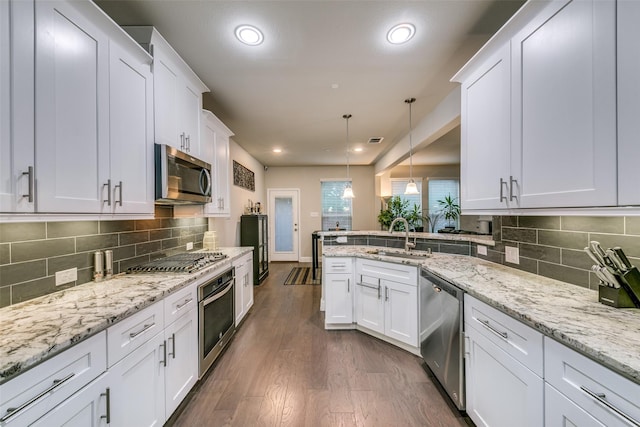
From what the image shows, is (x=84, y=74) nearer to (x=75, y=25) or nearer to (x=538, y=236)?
(x=75, y=25)

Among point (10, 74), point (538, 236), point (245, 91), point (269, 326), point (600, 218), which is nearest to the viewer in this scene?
point (10, 74)

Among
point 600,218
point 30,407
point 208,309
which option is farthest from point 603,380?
point 208,309

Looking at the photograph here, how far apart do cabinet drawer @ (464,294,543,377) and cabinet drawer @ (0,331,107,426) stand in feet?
6.12

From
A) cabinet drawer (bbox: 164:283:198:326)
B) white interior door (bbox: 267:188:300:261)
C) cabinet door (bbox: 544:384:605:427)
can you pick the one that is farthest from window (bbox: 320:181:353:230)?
cabinet door (bbox: 544:384:605:427)

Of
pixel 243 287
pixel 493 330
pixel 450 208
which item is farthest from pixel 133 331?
pixel 450 208

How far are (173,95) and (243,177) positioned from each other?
292 cm

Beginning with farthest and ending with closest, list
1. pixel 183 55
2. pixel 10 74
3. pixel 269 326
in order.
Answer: pixel 269 326 < pixel 183 55 < pixel 10 74

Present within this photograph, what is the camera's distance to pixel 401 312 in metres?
2.30

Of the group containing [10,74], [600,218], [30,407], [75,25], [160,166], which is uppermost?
[75,25]

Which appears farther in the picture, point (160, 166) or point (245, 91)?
point (245, 91)

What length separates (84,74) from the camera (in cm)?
124

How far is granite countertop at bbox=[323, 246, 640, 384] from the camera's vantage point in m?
0.78

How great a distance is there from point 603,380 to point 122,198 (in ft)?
7.56

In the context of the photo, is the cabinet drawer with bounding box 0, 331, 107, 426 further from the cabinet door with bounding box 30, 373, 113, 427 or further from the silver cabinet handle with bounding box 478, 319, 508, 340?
the silver cabinet handle with bounding box 478, 319, 508, 340
